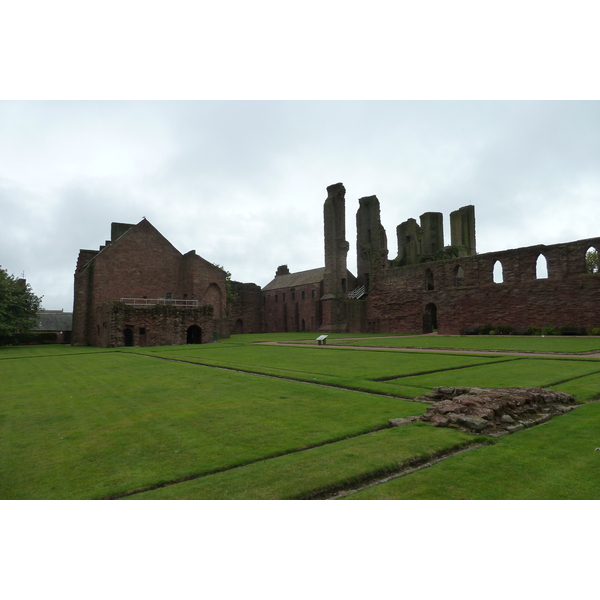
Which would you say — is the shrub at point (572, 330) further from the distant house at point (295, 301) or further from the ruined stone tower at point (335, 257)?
the distant house at point (295, 301)

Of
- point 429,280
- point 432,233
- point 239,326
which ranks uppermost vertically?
point 432,233

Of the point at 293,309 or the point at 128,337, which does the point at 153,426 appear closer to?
the point at 128,337

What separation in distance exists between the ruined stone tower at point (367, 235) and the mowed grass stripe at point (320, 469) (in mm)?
50264

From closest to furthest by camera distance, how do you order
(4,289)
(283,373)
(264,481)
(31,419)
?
(264,481)
(31,419)
(283,373)
(4,289)

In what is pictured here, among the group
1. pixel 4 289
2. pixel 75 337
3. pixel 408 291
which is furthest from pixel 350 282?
pixel 4 289

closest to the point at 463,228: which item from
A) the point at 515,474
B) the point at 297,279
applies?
the point at 297,279

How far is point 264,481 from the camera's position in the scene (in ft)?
15.5

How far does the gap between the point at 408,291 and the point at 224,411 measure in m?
37.8

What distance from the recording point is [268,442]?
6.29m

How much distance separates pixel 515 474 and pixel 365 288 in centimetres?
5291

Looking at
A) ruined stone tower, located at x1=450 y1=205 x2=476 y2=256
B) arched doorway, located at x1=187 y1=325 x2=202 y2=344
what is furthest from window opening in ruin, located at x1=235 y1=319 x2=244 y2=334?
ruined stone tower, located at x1=450 y1=205 x2=476 y2=256

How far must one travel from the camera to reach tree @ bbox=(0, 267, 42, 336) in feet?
124
